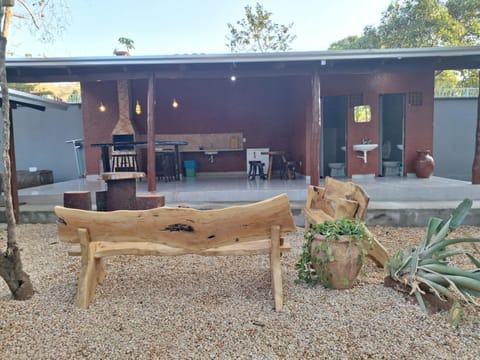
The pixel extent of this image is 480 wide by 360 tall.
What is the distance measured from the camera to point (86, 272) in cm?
222

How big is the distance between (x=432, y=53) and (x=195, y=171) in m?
5.92

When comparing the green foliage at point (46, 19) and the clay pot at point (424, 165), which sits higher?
the green foliage at point (46, 19)

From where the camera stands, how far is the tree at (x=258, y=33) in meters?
18.2

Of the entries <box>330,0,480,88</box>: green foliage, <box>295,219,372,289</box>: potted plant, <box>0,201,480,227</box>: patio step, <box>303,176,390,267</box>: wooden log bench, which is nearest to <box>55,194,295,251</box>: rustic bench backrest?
<box>295,219,372,289</box>: potted plant

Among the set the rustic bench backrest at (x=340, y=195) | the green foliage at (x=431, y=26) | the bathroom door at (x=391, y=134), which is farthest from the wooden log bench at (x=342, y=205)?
the green foliage at (x=431, y=26)

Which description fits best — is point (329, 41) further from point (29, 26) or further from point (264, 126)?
point (29, 26)

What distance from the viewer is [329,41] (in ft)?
70.8

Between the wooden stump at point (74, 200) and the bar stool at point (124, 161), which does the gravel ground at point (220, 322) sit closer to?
the wooden stump at point (74, 200)

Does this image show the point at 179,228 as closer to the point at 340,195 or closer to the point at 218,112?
the point at 340,195

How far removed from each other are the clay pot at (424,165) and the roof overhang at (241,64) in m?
1.95

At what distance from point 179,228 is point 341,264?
115 centimetres

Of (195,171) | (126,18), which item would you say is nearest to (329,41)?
(126,18)

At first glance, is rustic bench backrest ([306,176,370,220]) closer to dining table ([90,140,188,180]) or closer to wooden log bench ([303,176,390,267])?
wooden log bench ([303,176,390,267])

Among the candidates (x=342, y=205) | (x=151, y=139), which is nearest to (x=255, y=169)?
(x=151, y=139)
